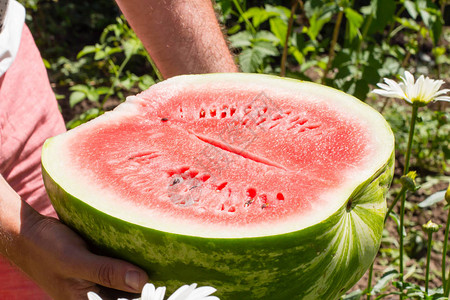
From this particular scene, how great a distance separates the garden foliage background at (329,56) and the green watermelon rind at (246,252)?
1.24 feet

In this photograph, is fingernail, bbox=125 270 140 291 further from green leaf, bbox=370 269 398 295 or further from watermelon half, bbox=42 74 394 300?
green leaf, bbox=370 269 398 295

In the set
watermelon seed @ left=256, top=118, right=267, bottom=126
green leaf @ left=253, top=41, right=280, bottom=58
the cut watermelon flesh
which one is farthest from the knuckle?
green leaf @ left=253, top=41, right=280, bottom=58

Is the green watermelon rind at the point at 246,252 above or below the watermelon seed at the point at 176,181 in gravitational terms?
below

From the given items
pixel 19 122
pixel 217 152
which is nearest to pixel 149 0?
pixel 19 122

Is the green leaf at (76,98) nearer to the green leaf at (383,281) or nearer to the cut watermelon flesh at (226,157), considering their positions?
the cut watermelon flesh at (226,157)

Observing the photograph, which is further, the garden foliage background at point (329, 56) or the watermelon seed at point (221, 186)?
the garden foliage background at point (329, 56)

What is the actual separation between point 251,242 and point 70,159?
45 centimetres

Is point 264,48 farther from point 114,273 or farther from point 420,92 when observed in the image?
point 114,273

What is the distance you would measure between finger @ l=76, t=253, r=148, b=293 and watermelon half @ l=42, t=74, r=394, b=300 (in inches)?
0.8

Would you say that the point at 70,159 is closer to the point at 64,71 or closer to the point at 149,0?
the point at 149,0

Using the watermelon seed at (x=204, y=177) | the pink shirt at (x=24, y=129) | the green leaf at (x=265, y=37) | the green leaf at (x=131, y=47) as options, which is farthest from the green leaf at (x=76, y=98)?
the watermelon seed at (x=204, y=177)

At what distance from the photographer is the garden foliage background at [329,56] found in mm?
2367

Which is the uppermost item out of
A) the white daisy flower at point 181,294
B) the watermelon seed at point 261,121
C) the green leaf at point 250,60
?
the white daisy flower at point 181,294

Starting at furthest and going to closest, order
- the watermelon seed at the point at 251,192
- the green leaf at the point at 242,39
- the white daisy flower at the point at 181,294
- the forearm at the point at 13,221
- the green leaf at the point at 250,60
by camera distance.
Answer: the green leaf at the point at 242,39, the green leaf at the point at 250,60, the forearm at the point at 13,221, the watermelon seed at the point at 251,192, the white daisy flower at the point at 181,294
